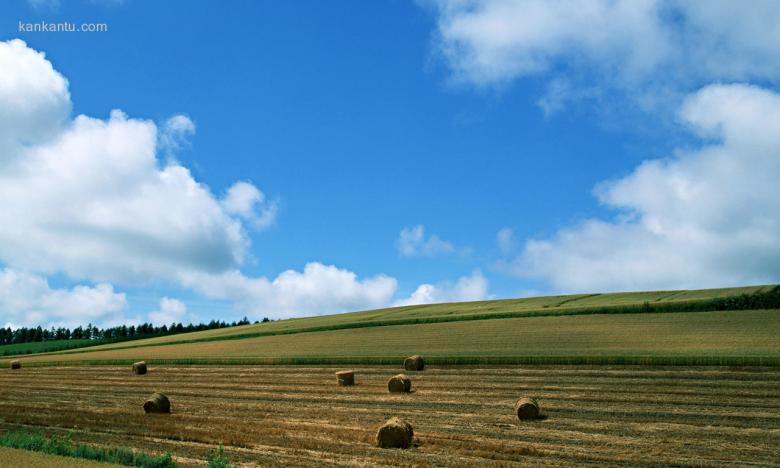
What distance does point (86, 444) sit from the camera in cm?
1619

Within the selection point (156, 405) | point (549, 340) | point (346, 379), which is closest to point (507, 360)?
point (549, 340)

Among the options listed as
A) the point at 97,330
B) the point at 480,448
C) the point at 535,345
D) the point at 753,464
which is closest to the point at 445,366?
the point at 535,345

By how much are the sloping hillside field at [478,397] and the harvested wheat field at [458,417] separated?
0.08 metres

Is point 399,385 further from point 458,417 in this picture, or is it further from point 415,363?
point 415,363

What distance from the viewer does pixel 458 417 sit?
20141 millimetres

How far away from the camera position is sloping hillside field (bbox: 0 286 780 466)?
15.6 m

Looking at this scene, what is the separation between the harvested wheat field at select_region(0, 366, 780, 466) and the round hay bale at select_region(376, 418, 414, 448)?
385mm

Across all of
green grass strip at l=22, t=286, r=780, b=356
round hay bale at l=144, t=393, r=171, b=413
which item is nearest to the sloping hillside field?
green grass strip at l=22, t=286, r=780, b=356

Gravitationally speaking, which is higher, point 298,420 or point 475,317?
point 475,317

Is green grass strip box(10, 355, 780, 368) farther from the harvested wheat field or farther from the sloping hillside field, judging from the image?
the harvested wheat field

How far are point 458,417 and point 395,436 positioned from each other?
459 cm

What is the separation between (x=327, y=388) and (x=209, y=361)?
1909 centimetres

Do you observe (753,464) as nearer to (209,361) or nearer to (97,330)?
(209,361)

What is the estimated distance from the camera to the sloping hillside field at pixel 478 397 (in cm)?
1562
